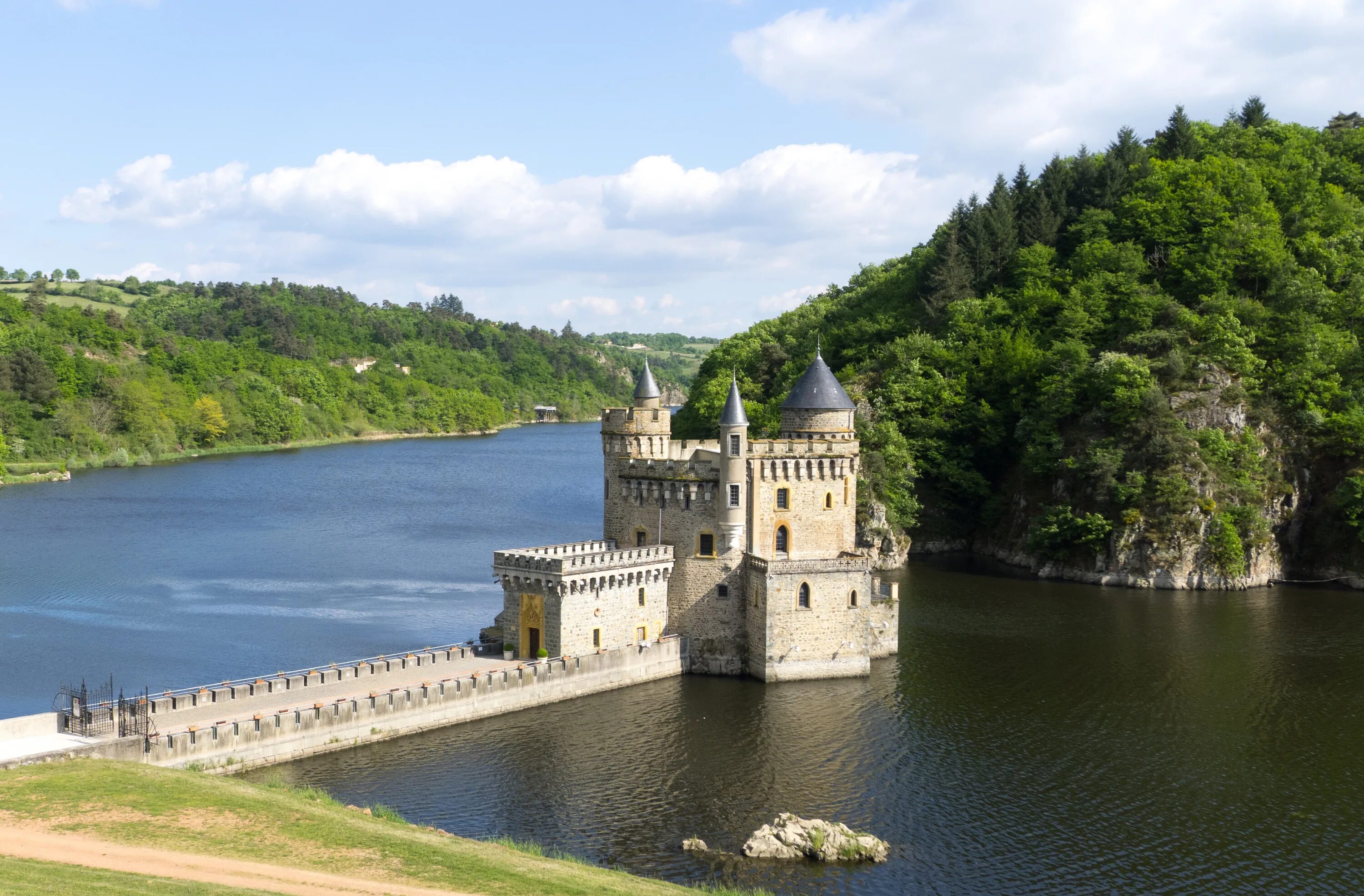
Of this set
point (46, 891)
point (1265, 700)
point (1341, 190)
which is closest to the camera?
point (46, 891)

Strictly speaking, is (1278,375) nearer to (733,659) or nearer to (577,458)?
(733,659)

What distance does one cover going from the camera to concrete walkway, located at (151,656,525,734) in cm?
3744

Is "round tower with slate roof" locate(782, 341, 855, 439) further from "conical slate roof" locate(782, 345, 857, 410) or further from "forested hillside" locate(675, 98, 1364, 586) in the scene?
"forested hillside" locate(675, 98, 1364, 586)

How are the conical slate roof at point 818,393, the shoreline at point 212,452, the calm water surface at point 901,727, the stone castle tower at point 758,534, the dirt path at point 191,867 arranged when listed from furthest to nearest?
1. the shoreline at point 212,452
2. the conical slate roof at point 818,393
3. the stone castle tower at point 758,534
4. the calm water surface at point 901,727
5. the dirt path at point 191,867

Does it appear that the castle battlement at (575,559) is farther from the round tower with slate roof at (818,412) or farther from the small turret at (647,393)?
the round tower with slate roof at (818,412)

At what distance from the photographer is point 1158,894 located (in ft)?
99.9

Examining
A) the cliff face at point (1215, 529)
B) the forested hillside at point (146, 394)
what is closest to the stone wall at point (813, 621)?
the cliff face at point (1215, 529)

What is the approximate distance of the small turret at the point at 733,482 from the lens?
4950cm

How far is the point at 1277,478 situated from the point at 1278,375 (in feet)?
22.0

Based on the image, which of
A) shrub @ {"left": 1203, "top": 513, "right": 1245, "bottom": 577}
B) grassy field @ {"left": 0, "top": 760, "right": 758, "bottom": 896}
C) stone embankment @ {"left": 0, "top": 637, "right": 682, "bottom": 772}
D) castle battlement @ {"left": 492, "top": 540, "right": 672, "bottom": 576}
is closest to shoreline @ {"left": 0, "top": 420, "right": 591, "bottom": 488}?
castle battlement @ {"left": 492, "top": 540, "right": 672, "bottom": 576}

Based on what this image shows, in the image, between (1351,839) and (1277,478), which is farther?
(1277,478)

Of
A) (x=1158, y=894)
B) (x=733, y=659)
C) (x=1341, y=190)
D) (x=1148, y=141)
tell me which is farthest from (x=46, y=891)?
(x=1148, y=141)

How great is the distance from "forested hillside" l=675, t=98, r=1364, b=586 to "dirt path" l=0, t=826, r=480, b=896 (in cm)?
5226

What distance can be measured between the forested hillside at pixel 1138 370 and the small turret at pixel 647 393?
24.2m
